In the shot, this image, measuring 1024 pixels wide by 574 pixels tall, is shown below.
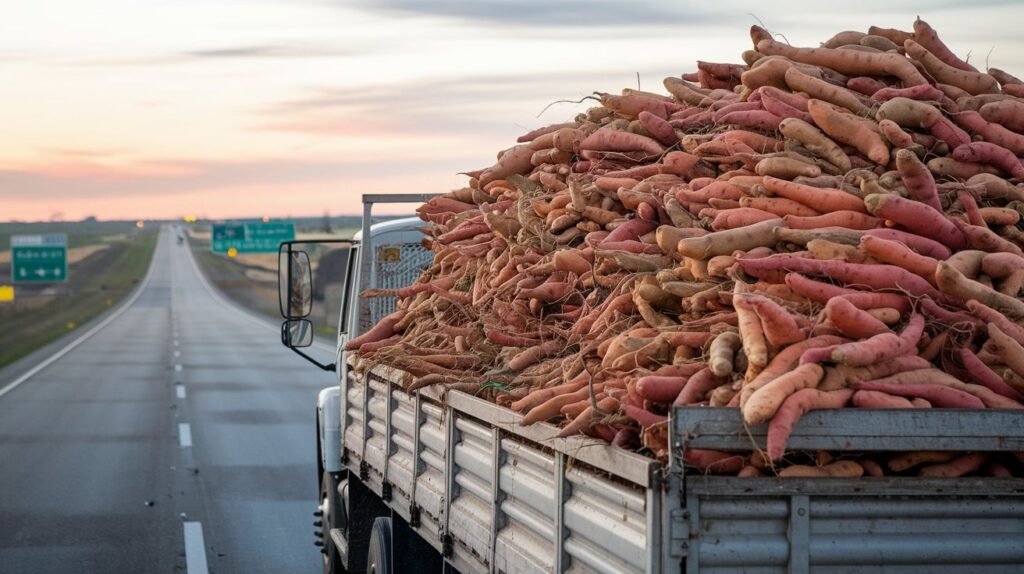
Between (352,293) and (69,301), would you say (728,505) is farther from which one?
(69,301)

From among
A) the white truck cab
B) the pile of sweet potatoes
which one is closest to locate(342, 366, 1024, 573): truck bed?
the pile of sweet potatoes

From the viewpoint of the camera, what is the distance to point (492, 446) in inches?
203

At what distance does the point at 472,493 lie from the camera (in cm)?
548

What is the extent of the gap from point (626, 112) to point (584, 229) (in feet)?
3.27

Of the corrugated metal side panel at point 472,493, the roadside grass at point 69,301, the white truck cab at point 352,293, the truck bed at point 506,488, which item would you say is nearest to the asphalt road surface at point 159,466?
the white truck cab at point 352,293

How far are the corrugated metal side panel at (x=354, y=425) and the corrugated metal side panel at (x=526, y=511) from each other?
10.2 feet

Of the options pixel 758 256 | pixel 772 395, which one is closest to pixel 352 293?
pixel 758 256

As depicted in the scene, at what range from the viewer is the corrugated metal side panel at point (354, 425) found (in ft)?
26.6

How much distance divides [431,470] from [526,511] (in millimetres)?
1478

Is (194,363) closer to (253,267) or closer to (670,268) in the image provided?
(670,268)

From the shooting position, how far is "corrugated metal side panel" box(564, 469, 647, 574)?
3.76 metres

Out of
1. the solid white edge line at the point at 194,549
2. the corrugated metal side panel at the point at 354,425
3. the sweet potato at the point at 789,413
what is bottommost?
the solid white edge line at the point at 194,549

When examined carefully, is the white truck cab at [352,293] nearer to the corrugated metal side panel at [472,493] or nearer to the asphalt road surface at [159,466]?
the asphalt road surface at [159,466]

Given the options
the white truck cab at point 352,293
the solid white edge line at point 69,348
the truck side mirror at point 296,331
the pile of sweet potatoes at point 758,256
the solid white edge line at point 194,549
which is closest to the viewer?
the pile of sweet potatoes at point 758,256
